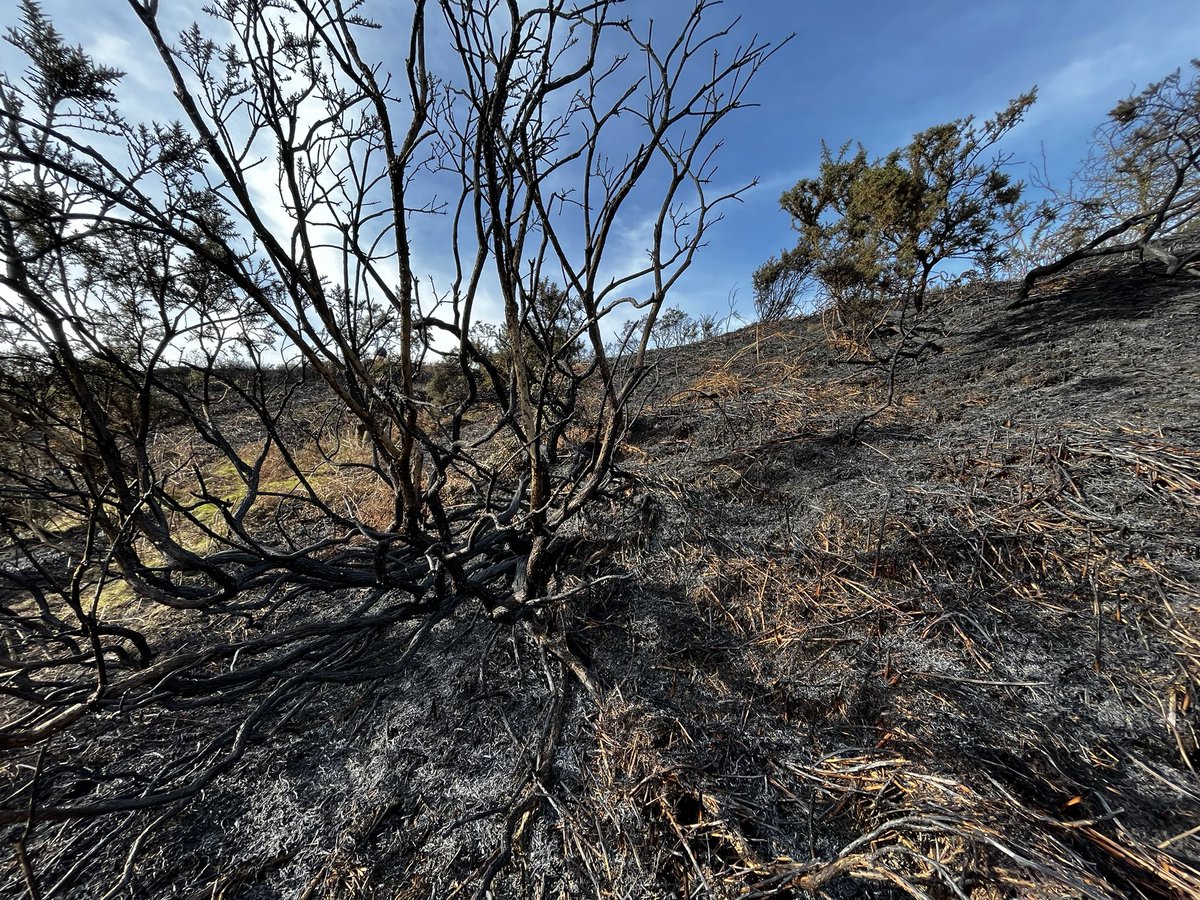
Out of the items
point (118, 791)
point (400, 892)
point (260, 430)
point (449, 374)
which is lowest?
point (400, 892)

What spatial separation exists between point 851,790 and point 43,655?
10.8 feet

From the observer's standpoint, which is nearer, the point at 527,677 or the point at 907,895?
the point at 907,895

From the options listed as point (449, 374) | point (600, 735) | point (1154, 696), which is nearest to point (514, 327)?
point (600, 735)

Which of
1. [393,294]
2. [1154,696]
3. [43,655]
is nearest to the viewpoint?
[1154,696]

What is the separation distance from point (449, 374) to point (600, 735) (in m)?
5.81

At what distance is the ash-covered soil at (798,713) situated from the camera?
0.96 m

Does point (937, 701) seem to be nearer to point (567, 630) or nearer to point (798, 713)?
point (798, 713)

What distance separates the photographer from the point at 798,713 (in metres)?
1.29

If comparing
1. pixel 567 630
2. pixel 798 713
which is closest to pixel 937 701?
pixel 798 713

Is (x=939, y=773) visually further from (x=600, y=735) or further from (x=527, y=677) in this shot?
(x=527, y=677)

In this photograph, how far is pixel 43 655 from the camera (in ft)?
6.39

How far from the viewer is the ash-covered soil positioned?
96 cm

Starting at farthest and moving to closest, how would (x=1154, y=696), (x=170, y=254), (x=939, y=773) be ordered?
1. (x=170, y=254)
2. (x=1154, y=696)
3. (x=939, y=773)

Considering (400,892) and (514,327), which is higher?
(514,327)
